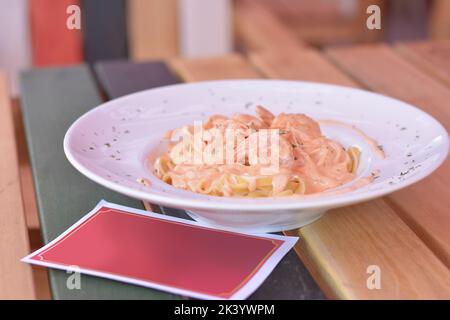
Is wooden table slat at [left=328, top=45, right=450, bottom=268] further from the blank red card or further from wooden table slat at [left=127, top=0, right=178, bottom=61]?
wooden table slat at [left=127, top=0, right=178, bottom=61]

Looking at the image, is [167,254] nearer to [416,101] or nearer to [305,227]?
[305,227]

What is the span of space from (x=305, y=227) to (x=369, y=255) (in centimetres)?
10

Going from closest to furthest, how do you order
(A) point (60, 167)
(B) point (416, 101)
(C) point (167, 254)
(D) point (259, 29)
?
(C) point (167, 254), (A) point (60, 167), (B) point (416, 101), (D) point (259, 29)

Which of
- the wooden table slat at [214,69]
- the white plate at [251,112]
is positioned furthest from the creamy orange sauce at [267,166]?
the wooden table slat at [214,69]

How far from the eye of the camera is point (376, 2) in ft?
12.9

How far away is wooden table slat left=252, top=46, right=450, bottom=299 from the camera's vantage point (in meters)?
A: 0.78

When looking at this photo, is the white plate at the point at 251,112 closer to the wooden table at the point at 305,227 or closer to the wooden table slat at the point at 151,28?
the wooden table at the point at 305,227

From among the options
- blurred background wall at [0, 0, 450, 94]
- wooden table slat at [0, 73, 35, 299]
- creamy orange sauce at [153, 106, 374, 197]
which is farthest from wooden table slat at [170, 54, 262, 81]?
blurred background wall at [0, 0, 450, 94]

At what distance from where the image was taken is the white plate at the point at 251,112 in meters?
0.78

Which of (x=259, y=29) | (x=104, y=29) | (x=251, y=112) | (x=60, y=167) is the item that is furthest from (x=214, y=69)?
(x=259, y=29)

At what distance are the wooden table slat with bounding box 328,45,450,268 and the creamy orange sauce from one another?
104 millimetres

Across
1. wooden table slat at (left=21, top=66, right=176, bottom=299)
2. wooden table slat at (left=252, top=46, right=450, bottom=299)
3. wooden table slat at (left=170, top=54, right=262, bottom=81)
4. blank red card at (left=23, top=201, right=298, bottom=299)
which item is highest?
wooden table slat at (left=170, top=54, right=262, bottom=81)

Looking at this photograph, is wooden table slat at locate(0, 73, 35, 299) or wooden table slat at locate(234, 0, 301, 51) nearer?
wooden table slat at locate(0, 73, 35, 299)

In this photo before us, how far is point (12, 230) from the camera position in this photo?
0.92 meters
